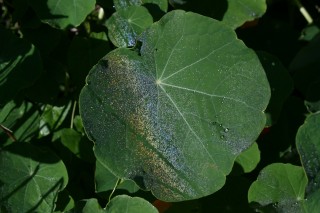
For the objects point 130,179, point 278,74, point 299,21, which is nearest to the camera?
point 130,179

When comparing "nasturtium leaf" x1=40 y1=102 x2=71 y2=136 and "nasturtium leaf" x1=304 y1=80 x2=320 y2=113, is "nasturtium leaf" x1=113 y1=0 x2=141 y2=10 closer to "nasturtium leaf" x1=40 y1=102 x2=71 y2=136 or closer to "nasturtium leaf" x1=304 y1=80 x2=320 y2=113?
"nasturtium leaf" x1=40 y1=102 x2=71 y2=136

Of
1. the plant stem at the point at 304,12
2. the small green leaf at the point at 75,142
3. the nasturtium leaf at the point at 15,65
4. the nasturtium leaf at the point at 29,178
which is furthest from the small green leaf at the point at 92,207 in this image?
the plant stem at the point at 304,12

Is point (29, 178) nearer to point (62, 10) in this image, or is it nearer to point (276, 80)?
point (62, 10)

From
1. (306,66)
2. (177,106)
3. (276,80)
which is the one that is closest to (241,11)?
(276,80)

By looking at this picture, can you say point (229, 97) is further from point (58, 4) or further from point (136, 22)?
point (58, 4)

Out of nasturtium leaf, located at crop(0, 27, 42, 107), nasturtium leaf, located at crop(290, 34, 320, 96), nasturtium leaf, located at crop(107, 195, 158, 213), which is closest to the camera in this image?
nasturtium leaf, located at crop(107, 195, 158, 213)

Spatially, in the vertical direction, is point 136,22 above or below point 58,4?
below

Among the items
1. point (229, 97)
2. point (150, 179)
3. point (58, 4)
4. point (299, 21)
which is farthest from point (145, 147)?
point (299, 21)

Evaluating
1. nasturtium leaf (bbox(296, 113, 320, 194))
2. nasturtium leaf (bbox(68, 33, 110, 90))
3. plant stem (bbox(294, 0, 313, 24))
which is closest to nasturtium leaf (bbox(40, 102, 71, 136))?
nasturtium leaf (bbox(68, 33, 110, 90))
